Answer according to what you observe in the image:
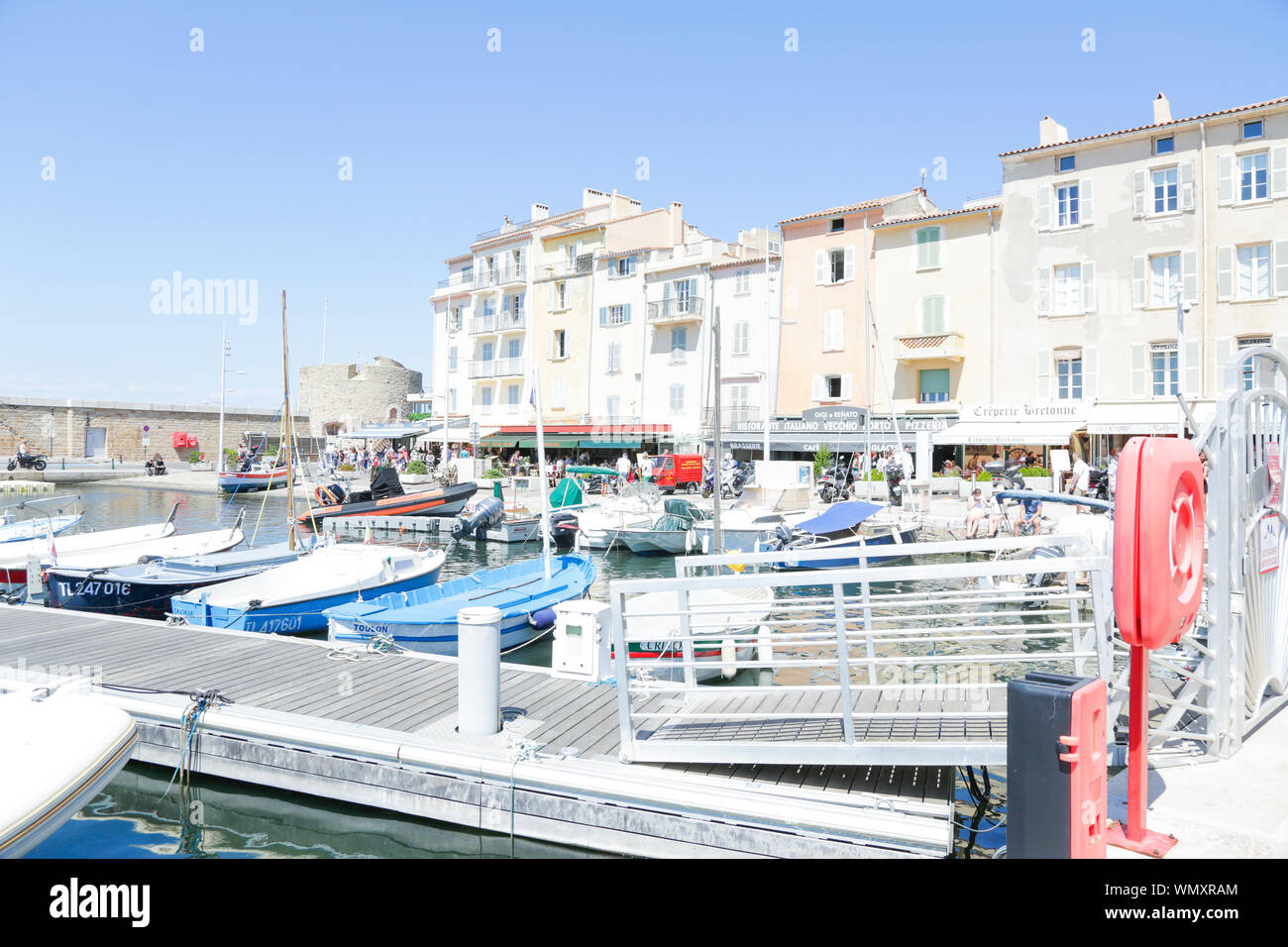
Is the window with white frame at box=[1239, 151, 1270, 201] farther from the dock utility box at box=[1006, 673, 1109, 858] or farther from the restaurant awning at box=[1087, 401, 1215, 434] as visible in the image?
the dock utility box at box=[1006, 673, 1109, 858]

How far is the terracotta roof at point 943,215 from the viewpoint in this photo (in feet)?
116

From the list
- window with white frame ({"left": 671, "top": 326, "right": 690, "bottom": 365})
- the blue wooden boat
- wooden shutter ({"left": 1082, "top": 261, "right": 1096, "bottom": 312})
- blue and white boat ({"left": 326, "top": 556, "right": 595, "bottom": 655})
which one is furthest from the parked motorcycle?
wooden shutter ({"left": 1082, "top": 261, "right": 1096, "bottom": 312})

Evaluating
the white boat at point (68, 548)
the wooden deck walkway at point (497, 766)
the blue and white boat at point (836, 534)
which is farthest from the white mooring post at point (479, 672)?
the blue and white boat at point (836, 534)

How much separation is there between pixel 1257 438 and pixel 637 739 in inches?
211

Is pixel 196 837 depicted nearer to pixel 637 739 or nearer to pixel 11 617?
pixel 637 739

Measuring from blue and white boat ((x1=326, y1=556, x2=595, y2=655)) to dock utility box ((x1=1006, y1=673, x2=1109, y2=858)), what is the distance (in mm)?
6790

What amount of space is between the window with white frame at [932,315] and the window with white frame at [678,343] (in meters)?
12.6

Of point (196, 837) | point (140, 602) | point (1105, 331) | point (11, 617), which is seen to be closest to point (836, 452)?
point (1105, 331)

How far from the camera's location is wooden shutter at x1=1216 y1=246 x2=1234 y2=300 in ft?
98.7

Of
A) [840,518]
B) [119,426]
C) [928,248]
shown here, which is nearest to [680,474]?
[928,248]

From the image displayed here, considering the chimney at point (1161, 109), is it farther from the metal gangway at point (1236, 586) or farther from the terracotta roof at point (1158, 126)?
the metal gangway at point (1236, 586)

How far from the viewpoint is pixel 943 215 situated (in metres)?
36.6

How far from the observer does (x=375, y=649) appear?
403 inches

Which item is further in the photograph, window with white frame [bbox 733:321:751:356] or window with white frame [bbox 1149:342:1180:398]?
window with white frame [bbox 733:321:751:356]
